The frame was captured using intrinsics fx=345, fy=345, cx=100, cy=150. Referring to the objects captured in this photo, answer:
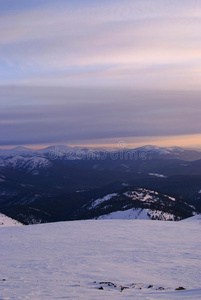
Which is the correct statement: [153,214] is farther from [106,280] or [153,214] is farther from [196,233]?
[106,280]

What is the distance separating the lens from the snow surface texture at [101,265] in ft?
59.0

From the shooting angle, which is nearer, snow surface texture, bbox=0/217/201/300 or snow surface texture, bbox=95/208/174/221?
snow surface texture, bbox=0/217/201/300

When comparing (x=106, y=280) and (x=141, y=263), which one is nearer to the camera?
(x=106, y=280)

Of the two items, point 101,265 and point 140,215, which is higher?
point 101,265

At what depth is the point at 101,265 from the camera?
2417 cm

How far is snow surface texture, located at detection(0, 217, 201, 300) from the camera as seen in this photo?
17984 millimetres

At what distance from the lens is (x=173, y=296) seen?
1698 cm

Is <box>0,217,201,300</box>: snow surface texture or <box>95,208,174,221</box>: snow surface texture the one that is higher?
<box>0,217,201,300</box>: snow surface texture

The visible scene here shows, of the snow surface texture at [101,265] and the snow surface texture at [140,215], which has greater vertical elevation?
the snow surface texture at [101,265]

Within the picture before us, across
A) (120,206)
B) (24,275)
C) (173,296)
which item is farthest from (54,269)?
(120,206)

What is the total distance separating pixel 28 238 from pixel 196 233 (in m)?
18.7

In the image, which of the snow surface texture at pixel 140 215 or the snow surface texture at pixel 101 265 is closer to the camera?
the snow surface texture at pixel 101 265

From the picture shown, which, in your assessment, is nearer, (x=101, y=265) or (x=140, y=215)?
(x=101, y=265)

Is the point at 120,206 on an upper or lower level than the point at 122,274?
lower
